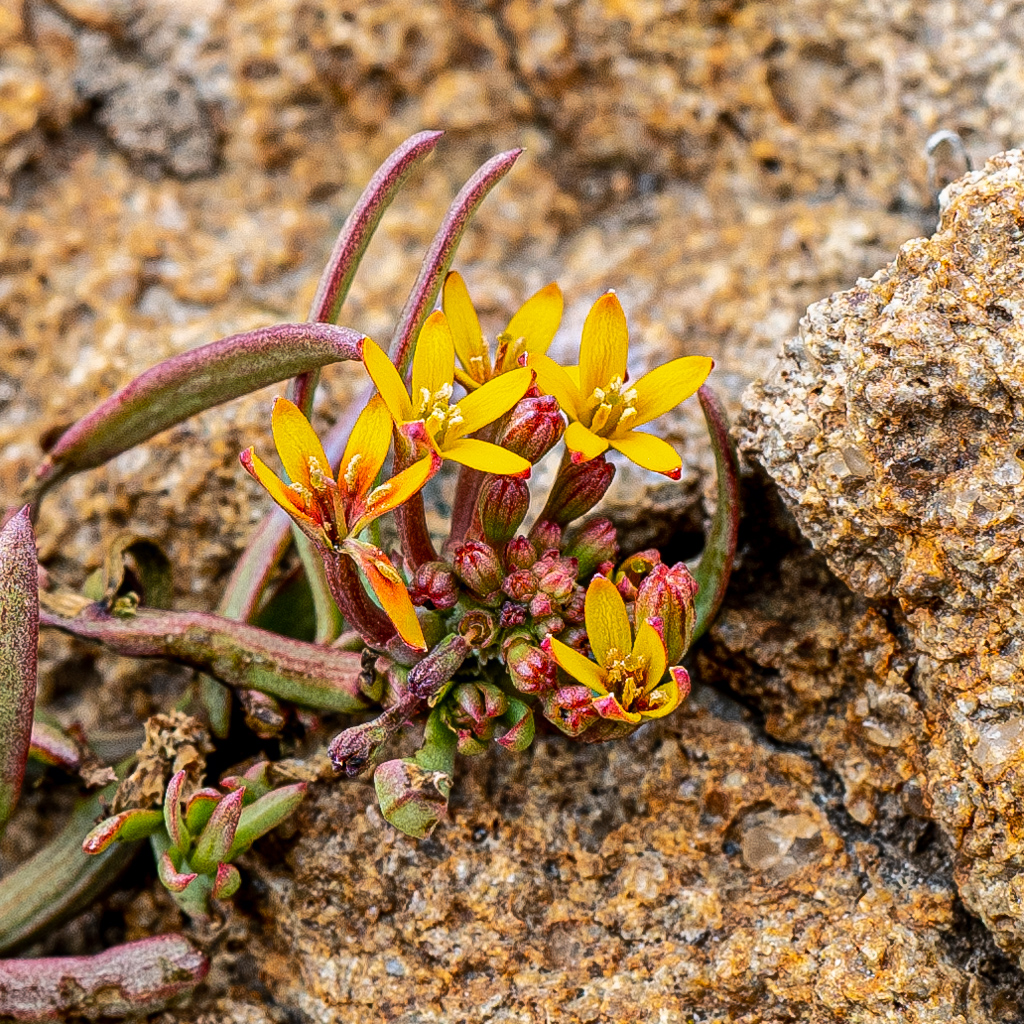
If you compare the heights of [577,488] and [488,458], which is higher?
[488,458]

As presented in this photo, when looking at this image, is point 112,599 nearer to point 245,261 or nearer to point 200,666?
point 200,666

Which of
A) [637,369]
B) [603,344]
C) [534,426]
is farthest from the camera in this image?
[637,369]

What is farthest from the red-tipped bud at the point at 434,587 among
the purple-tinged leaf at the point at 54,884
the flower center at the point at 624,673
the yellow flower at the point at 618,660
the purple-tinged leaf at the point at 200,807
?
the purple-tinged leaf at the point at 54,884

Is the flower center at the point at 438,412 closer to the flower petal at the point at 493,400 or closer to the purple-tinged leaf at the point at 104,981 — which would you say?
the flower petal at the point at 493,400

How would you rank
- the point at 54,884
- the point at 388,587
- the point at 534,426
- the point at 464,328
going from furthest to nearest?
the point at 54,884 < the point at 464,328 < the point at 534,426 < the point at 388,587

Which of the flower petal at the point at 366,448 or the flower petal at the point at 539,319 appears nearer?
the flower petal at the point at 366,448

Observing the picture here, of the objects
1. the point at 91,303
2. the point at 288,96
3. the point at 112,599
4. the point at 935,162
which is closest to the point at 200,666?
the point at 112,599

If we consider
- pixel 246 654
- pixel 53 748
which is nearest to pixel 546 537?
pixel 246 654

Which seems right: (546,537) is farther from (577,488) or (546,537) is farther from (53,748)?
(53,748)
